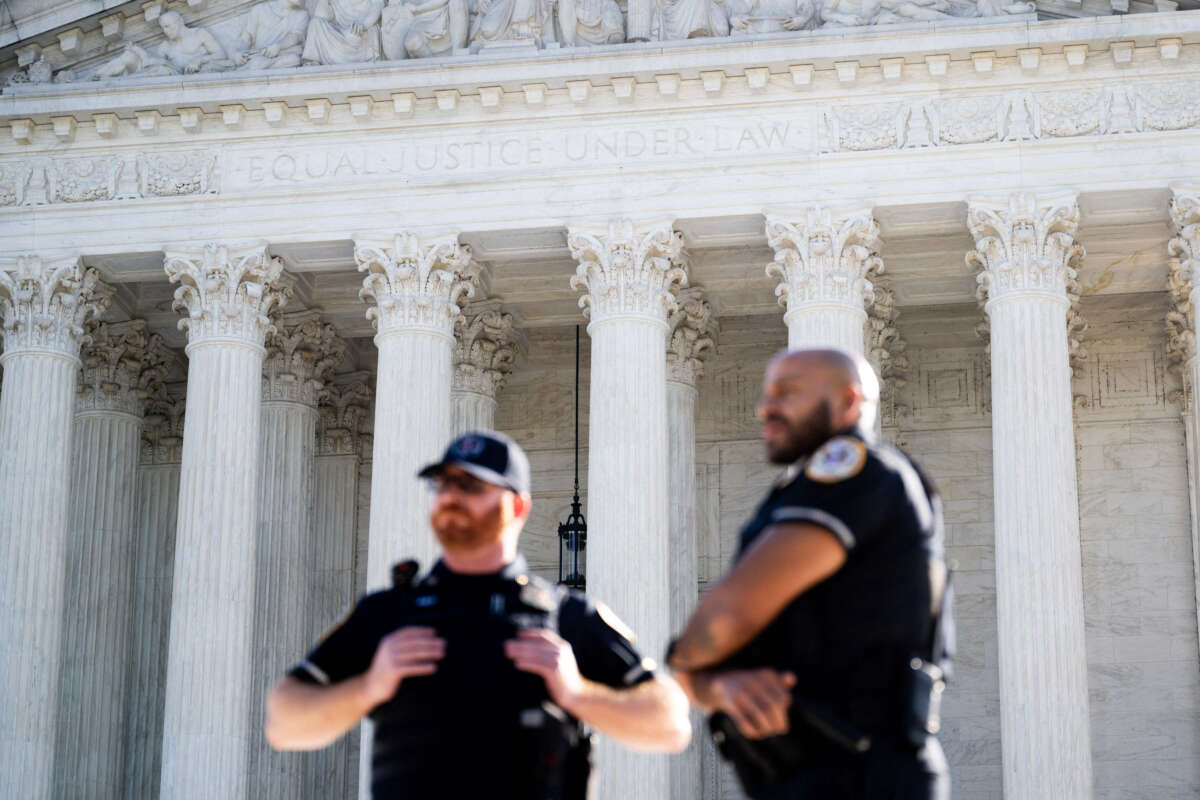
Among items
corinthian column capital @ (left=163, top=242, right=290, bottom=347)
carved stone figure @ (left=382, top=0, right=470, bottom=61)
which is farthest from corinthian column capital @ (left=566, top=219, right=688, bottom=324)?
corinthian column capital @ (left=163, top=242, right=290, bottom=347)

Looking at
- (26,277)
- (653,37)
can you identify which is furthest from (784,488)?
(26,277)

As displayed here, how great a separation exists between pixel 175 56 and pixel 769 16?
1001 cm

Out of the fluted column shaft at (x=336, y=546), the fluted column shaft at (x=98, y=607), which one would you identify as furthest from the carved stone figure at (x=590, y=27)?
the fluted column shaft at (x=98, y=607)

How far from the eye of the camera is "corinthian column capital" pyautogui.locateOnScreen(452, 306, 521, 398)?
37.1 m

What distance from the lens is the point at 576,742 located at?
7.75 metres

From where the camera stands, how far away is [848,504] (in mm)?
6867

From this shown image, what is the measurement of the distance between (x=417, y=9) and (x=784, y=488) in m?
28.3

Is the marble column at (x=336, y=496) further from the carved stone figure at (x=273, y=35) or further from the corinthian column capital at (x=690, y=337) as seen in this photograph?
the carved stone figure at (x=273, y=35)

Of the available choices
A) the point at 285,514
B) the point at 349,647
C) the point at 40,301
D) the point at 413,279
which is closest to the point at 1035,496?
the point at 413,279

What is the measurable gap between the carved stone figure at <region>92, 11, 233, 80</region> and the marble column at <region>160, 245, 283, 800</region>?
3211 millimetres

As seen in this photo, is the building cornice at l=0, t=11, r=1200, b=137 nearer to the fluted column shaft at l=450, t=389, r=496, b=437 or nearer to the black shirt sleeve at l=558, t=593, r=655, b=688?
the fluted column shaft at l=450, t=389, r=496, b=437

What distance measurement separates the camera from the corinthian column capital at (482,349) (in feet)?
122

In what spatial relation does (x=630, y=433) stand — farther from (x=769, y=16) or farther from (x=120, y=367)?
(x=120, y=367)

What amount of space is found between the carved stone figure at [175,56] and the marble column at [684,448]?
8.87m
